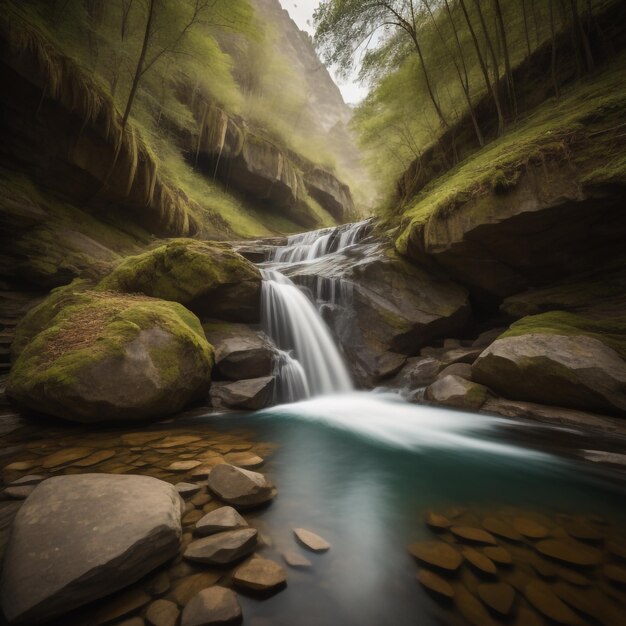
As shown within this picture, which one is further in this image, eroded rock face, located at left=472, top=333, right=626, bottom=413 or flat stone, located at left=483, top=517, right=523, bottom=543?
eroded rock face, located at left=472, top=333, right=626, bottom=413

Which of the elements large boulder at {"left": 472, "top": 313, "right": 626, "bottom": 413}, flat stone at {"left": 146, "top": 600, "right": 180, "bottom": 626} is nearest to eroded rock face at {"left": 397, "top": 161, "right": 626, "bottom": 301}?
large boulder at {"left": 472, "top": 313, "right": 626, "bottom": 413}

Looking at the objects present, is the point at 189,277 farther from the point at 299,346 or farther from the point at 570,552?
the point at 570,552

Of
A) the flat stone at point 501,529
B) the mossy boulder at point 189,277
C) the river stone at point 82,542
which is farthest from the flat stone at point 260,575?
the mossy boulder at point 189,277

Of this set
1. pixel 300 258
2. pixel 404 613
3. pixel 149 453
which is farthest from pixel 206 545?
pixel 300 258

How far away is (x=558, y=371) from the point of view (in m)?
3.88

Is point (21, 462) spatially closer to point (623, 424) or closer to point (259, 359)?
point (259, 359)

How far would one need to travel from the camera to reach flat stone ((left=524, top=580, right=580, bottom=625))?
1278 mm

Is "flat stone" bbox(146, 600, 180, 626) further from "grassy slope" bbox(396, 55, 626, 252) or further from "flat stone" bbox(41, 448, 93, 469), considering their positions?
"grassy slope" bbox(396, 55, 626, 252)

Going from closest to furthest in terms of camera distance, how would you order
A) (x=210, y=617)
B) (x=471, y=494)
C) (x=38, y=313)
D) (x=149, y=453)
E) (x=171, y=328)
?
(x=210, y=617), (x=471, y=494), (x=149, y=453), (x=171, y=328), (x=38, y=313)

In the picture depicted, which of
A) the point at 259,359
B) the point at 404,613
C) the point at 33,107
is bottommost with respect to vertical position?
the point at 404,613

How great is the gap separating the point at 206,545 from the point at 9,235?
8.25 metres

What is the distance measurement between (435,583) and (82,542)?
5.61 ft

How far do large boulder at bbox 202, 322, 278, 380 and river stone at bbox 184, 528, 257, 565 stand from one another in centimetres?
373

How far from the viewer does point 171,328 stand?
4219 mm
